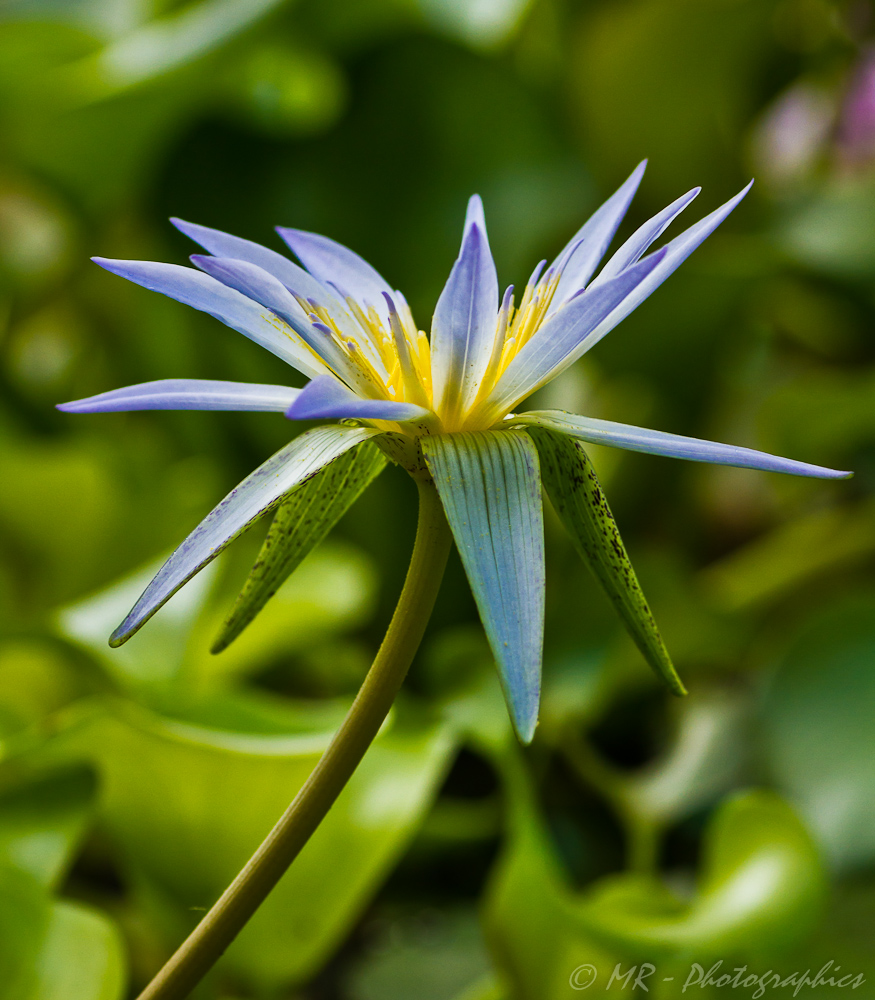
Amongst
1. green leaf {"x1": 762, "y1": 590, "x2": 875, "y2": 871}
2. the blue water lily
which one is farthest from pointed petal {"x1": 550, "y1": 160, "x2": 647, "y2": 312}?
green leaf {"x1": 762, "y1": 590, "x2": 875, "y2": 871}

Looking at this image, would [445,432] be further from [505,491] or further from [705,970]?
[705,970]

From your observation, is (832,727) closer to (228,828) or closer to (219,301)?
(228,828)

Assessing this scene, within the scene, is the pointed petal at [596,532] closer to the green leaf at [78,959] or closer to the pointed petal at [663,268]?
the pointed petal at [663,268]

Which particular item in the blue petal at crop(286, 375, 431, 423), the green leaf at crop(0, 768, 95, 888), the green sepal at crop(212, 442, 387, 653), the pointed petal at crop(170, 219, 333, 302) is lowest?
the green leaf at crop(0, 768, 95, 888)

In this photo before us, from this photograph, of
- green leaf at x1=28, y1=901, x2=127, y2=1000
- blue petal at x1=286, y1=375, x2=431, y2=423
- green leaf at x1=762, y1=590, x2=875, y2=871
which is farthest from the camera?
green leaf at x1=762, y1=590, x2=875, y2=871

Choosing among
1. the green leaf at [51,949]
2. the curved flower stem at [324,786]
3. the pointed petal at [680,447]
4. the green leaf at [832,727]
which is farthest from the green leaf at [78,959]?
the green leaf at [832,727]

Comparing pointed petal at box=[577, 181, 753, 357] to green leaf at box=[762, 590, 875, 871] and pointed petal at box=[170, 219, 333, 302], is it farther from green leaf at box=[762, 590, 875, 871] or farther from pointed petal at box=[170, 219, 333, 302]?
green leaf at box=[762, 590, 875, 871]
